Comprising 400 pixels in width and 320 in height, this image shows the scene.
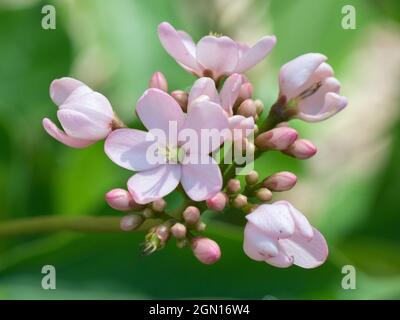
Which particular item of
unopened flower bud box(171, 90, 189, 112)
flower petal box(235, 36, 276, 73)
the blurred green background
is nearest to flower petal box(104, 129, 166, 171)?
unopened flower bud box(171, 90, 189, 112)

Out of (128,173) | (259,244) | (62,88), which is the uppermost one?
(128,173)

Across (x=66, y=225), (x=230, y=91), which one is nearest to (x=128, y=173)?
(x=66, y=225)

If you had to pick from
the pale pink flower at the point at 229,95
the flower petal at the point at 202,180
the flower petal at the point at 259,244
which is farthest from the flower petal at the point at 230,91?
the flower petal at the point at 259,244

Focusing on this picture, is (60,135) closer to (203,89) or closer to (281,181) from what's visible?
(203,89)

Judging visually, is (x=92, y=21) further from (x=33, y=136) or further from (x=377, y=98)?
(x=377, y=98)

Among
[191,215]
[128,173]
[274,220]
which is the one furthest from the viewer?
[128,173]

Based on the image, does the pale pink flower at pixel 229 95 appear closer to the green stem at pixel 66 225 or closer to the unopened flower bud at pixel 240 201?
the unopened flower bud at pixel 240 201

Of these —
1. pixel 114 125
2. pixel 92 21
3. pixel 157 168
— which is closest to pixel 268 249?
pixel 157 168
